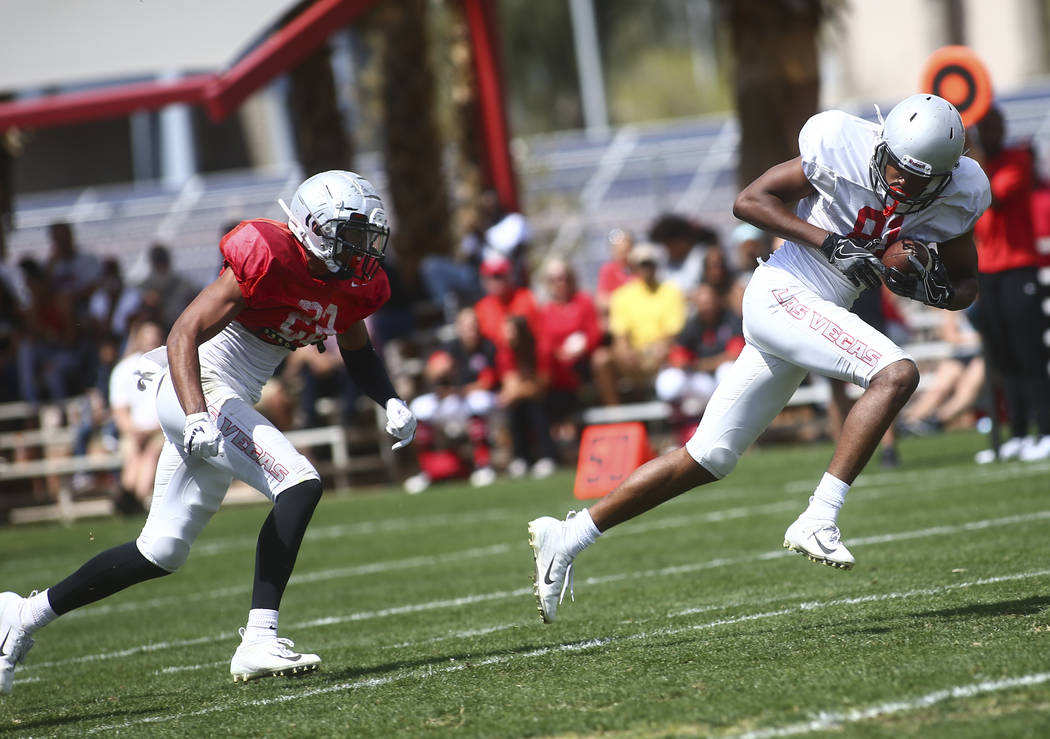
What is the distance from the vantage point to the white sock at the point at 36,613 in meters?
5.02

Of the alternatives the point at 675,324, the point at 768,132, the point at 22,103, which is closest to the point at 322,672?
the point at 675,324

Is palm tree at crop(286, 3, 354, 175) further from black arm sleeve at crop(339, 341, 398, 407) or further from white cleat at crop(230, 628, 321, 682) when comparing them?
white cleat at crop(230, 628, 321, 682)

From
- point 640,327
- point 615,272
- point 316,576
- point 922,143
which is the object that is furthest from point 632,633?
point 615,272

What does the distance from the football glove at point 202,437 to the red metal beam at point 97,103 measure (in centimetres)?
977

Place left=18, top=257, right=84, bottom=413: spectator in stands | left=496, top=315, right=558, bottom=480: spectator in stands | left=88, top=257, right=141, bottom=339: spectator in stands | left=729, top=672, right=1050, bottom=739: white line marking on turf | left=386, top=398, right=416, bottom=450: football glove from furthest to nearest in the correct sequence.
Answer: left=18, top=257, right=84, bottom=413: spectator in stands
left=88, top=257, right=141, bottom=339: spectator in stands
left=496, top=315, right=558, bottom=480: spectator in stands
left=386, top=398, right=416, bottom=450: football glove
left=729, top=672, right=1050, bottom=739: white line marking on turf

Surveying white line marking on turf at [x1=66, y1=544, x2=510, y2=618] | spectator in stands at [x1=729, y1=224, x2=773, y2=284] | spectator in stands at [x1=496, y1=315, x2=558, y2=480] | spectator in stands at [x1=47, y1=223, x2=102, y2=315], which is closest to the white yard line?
white line marking on turf at [x1=66, y1=544, x2=510, y2=618]

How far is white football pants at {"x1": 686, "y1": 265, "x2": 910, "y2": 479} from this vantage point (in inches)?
188

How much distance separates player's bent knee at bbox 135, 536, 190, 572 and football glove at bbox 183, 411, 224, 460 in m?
0.49

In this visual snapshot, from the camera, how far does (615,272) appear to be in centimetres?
1398

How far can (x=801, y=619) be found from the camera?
5023 mm

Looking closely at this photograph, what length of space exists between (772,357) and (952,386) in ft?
26.4

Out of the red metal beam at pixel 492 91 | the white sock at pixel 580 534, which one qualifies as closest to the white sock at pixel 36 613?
the white sock at pixel 580 534

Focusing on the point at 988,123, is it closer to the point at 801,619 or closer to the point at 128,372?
the point at 801,619

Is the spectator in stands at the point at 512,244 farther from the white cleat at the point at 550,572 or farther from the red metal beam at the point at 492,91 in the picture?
the white cleat at the point at 550,572
